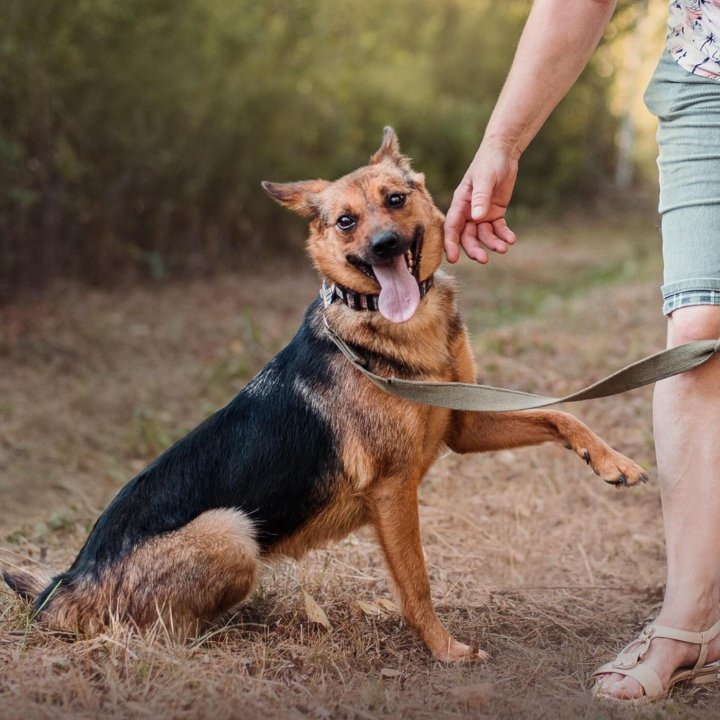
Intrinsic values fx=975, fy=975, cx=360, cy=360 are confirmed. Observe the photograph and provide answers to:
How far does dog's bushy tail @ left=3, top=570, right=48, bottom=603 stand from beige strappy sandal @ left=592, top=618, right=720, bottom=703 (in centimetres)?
194

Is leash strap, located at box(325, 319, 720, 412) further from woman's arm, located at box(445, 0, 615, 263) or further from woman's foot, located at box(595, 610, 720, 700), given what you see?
woman's foot, located at box(595, 610, 720, 700)

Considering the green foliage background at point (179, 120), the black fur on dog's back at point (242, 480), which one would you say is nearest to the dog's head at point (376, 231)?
the black fur on dog's back at point (242, 480)

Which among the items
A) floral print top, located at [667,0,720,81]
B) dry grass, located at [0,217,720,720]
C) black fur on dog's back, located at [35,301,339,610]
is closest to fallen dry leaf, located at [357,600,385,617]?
dry grass, located at [0,217,720,720]

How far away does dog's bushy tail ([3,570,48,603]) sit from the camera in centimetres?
348

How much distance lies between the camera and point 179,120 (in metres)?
10.5

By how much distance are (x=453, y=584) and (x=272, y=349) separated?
15.1ft

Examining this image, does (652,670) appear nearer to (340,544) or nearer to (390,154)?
(340,544)

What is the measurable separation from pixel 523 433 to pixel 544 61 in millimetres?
1285

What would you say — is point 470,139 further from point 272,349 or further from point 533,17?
point 533,17

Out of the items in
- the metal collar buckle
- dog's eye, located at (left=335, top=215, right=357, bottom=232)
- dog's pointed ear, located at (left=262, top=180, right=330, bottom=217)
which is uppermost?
dog's pointed ear, located at (left=262, top=180, right=330, bottom=217)

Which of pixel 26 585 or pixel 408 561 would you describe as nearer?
pixel 408 561

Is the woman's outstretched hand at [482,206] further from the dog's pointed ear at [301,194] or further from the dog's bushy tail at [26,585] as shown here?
the dog's bushy tail at [26,585]

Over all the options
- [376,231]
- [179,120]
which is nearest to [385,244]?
[376,231]

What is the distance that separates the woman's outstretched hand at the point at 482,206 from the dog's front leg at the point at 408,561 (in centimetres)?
83
